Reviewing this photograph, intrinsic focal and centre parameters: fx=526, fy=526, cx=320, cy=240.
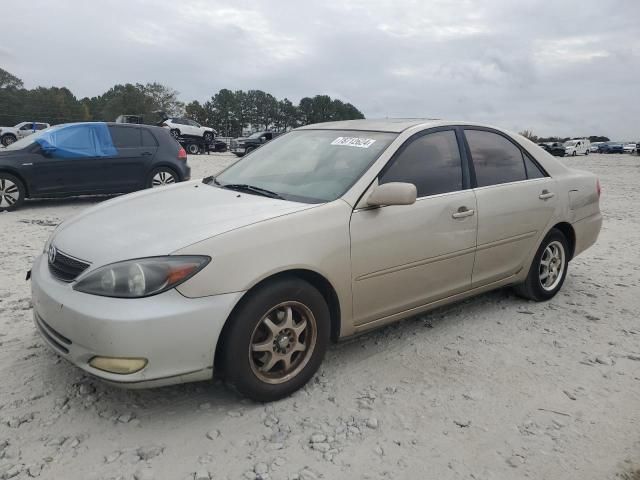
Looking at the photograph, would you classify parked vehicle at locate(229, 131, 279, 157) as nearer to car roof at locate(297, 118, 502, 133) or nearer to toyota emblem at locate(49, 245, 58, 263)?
car roof at locate(297, 118, 502, 133)

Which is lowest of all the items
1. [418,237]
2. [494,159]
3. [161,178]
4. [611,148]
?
[611,148]

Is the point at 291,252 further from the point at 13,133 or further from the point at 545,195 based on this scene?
the point at 13,133

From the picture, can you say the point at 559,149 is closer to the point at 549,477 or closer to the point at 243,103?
the point at 549,477

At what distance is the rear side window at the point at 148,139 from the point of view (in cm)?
973

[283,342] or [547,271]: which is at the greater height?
[283,342]

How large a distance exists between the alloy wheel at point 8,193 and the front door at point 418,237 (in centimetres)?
754

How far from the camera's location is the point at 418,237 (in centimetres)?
339

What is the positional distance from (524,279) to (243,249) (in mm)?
2796

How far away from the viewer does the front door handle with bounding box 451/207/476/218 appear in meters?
3.63

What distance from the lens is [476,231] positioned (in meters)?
3.79

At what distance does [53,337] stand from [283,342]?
117 centimetres

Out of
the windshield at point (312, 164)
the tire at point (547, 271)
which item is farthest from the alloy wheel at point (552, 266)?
the windshield at point (312, 164)

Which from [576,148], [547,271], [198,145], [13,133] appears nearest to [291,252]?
[547,271]

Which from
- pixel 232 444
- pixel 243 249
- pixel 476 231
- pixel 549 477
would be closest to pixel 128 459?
pixel 232 444
